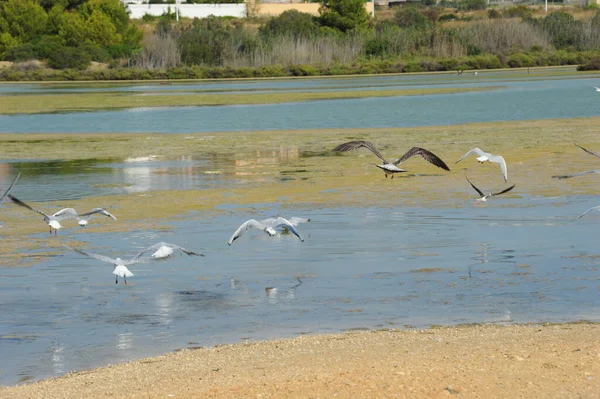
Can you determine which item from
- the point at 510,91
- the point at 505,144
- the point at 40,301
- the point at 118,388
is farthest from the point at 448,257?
the point at 510,91

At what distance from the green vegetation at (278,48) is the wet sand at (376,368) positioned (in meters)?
54.4

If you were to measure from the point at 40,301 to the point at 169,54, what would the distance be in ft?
193

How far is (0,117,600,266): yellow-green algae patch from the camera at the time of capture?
54.0 ft

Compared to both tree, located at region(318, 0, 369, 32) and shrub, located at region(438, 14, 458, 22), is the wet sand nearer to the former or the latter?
tree, located at region(318, 0, 369, 32)

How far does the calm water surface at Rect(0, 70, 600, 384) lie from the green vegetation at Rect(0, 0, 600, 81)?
47.7 meters

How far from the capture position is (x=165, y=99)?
45.9m

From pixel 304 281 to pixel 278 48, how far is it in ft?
182

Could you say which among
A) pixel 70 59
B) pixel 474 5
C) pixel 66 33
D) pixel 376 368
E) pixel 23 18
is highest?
pixel 474 5

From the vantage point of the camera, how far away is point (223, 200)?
1745 centimetres

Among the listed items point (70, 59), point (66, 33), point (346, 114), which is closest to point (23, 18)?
point (66, 33)

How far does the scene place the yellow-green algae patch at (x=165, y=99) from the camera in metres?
42.4

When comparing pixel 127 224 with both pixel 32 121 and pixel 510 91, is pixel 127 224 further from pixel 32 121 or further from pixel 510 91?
pixel 510 91

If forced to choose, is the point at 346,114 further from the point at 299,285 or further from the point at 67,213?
the point at 299,285

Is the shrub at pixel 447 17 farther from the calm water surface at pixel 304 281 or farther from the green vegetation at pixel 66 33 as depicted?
the calm water surface at pixel 304 281
